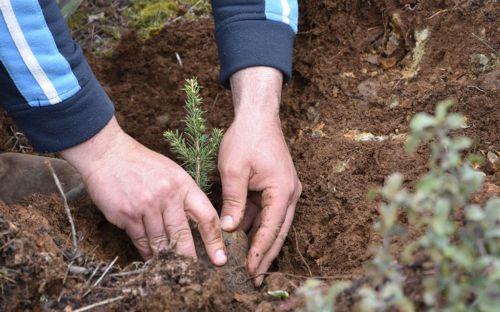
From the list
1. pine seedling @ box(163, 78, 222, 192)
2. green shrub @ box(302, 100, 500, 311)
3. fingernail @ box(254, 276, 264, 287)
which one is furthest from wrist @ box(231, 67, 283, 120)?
green shrub @ box(302, 100, 500, 311)

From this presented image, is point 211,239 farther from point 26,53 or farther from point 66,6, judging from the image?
point 66,6

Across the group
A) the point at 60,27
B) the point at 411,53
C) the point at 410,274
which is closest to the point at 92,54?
the point at 60,27

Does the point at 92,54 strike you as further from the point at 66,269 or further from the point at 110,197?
the point at 66,269

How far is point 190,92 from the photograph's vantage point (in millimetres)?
2332

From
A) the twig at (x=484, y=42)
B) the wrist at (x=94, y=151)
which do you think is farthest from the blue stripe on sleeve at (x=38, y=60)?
the twig at (x=484, y=42)

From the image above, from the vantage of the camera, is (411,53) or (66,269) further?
(411,53)

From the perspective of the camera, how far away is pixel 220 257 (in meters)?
2.14

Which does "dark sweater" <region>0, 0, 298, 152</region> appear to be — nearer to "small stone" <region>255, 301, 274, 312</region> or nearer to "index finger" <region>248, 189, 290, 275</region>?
"index finger" <region>248, 189, 290, 275</region>

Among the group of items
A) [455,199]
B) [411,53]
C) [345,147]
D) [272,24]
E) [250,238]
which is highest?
[455,199]

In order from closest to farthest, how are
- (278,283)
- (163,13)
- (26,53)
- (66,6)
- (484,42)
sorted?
(278,283), (26,53), (484,42), (66,6), (163,13)

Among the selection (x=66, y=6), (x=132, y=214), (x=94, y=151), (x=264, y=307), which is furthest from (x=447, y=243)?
(x=66, y=6)

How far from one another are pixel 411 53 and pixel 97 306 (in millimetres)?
1888

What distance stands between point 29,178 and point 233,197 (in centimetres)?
90

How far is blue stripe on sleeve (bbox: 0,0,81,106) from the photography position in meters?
2.11
